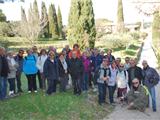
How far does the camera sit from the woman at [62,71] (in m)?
15.4

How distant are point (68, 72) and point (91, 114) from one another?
2.38 metres

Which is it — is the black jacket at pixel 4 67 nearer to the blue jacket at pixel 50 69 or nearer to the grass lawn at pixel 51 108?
the grass lawn at pixel 51 108

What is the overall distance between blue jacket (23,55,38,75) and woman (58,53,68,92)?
100 cm

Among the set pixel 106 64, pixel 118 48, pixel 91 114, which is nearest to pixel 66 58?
pixel 106 64

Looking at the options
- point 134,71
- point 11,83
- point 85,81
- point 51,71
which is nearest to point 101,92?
point 134,71

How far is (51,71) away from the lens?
1484 cm

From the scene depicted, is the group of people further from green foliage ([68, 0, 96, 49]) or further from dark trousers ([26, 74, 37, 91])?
green foliage ([68, 0, 96, 49])

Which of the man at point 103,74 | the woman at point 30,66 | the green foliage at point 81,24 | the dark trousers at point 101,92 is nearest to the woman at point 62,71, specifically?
the woman at point 30,66

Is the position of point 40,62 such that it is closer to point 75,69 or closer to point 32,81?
point 32,81

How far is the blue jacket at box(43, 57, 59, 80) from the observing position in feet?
48.2

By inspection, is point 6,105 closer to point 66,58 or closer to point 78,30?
point 66,58

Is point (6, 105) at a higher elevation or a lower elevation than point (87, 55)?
lower

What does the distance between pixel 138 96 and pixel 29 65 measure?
13.7 ft

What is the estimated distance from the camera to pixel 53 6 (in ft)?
231
